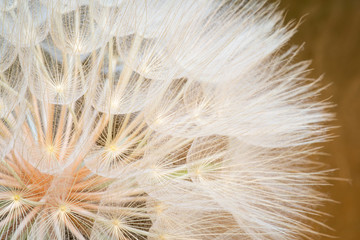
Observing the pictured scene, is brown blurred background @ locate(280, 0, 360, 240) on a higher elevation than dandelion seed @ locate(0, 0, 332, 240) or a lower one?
higher

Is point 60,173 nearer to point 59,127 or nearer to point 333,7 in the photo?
point 59,127

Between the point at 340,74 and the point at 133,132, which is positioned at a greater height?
the point at 340,74

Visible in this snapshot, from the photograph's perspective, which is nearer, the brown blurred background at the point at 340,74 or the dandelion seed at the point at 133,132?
the dandelion seed at the point at 133,132

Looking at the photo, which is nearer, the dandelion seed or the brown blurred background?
the dandelion seed

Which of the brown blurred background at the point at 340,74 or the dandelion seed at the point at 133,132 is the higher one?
the brown blurred background at the point at 340,74

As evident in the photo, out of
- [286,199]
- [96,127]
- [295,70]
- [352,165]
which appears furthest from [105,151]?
[352,165]

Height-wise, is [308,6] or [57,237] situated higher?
[308,6]

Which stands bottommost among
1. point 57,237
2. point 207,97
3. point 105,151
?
point 57,237

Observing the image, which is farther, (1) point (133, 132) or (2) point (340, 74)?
(2) point (340, 74)
